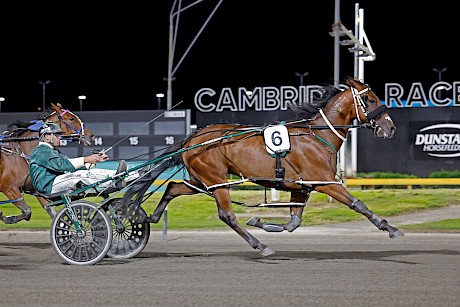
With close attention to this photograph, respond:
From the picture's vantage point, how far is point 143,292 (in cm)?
758

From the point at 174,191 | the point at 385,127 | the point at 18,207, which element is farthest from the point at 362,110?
the point at 18,207

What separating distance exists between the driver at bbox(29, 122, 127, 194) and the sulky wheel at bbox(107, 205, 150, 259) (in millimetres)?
476

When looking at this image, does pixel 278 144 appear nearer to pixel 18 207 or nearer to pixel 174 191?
pixel 174 191

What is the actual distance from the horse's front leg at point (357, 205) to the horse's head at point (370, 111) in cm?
92

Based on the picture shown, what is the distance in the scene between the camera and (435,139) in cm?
2294

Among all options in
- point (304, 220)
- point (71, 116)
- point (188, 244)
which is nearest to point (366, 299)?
point (188, 244)

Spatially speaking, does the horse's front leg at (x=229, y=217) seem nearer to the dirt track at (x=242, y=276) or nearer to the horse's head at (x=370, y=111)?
the dirt track at (x=242, y=276)

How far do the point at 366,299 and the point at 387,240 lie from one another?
650 cm

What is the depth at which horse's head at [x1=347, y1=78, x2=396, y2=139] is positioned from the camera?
1032 cm

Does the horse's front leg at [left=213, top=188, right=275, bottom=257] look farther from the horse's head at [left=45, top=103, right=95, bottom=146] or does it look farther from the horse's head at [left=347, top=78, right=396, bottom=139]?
the horse's head at [left=45, top=103, right=95, bottom=146]

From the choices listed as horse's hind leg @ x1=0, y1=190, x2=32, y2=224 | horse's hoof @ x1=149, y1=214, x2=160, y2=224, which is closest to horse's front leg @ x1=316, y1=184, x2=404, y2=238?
horse's hoof @ x1=149, y1=214, x2=160, y2=224

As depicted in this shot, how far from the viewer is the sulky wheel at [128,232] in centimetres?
1022

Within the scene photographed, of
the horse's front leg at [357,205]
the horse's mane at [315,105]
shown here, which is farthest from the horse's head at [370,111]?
the horse's front leg at [357,205]

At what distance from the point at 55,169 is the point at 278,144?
2.60m
